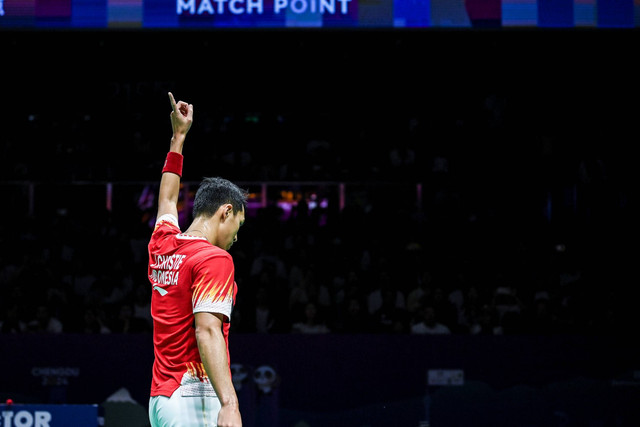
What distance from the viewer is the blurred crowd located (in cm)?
888

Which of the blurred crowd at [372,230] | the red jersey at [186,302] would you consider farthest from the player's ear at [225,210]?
the blurred crowd at [372,230]

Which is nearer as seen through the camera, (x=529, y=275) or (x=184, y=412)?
(x=184, y=412)

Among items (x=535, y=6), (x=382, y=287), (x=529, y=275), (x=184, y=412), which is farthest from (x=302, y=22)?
(x=184, y=412)

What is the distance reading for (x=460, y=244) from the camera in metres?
11.0

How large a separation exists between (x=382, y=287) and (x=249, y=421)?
2.27 m

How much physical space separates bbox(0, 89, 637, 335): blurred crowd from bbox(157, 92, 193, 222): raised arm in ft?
17.8

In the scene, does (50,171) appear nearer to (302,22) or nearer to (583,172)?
(302,22)

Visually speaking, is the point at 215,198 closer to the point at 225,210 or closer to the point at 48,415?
the point at 225,210

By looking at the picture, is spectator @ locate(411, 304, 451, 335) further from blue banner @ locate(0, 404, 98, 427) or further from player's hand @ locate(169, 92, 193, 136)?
player's hand @ locate(169, 92, 193, 136)

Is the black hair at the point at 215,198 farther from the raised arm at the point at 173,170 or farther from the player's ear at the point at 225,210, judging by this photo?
the raised arm at the point at 173,170

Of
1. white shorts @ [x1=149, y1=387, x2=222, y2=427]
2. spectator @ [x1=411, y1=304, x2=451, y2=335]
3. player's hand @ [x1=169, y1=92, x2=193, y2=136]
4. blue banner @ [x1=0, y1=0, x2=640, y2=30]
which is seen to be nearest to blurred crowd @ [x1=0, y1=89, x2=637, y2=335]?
spectator @ [x1=411, y1=304, x2=451, y2=335]

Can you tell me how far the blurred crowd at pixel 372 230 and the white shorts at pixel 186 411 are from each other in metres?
5.78

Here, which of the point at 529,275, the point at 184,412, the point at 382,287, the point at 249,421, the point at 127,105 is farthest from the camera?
the point at 127,105

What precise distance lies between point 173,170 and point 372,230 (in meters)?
7.82
